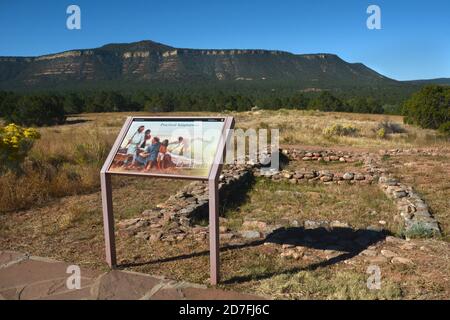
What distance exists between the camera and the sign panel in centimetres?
331

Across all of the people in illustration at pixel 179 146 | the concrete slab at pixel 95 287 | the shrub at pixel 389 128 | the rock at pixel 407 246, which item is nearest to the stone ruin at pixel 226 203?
the rock at pixel 407 246

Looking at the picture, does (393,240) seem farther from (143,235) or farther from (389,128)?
(389,128)

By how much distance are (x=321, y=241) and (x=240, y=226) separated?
1.20 metres

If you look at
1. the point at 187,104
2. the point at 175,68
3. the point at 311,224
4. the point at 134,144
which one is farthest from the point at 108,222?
the point at 175,68

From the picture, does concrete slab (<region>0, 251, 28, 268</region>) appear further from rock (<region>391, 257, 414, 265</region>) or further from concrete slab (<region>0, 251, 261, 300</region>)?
rock (<region>391, 257, 414, 265</region>)

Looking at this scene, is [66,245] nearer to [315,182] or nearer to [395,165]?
[315,182]

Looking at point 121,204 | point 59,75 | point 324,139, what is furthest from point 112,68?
point 121,204

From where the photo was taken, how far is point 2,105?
31.9m

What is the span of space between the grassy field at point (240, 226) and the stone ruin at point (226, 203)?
20 centimetres

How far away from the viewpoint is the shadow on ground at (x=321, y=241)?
3920 millimetres

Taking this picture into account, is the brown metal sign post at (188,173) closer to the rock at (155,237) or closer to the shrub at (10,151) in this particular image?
the rock at (155,237)

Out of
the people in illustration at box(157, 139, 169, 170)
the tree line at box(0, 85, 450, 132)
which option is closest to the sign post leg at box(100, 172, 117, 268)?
the people in illustration at box(157, 139, 169, 170)

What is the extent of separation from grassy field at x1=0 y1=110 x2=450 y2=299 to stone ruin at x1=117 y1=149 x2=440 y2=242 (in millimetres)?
198

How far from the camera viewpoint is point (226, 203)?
275 inches
